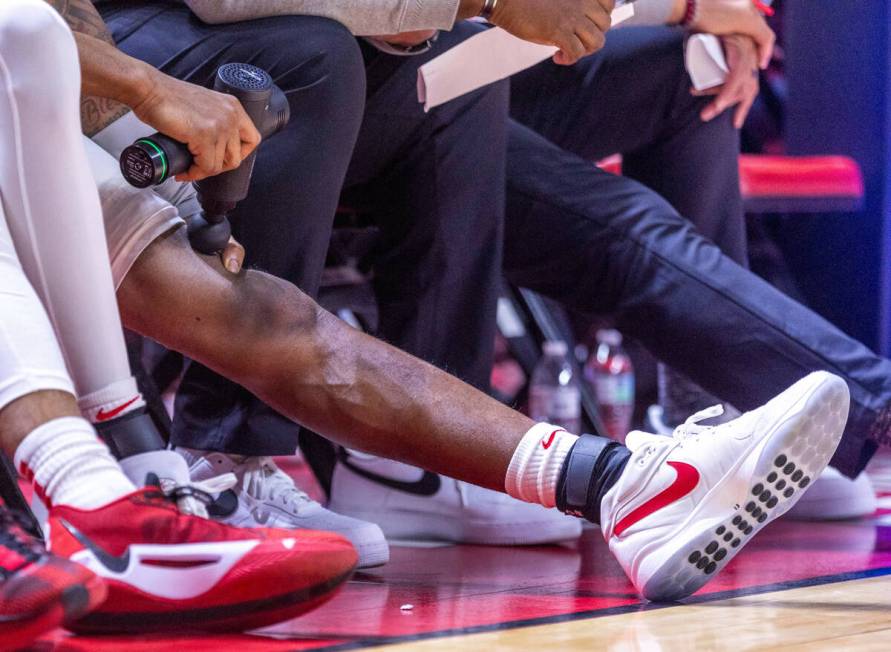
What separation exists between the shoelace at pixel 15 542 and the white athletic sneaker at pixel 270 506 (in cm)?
46

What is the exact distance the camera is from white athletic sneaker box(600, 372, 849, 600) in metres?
1.17

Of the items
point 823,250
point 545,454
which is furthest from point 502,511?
point 823,250

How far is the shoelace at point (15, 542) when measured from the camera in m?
0.93

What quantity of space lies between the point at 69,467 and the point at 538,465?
452 millimetres

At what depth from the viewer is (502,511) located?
1.71 metres

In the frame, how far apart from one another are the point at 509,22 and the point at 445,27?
0.09 metres

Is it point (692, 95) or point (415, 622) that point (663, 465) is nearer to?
point (415, 622)

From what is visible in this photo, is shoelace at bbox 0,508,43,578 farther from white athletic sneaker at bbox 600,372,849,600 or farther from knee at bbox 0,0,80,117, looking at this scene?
white athletic sneaker at bbox 600,372,849,600

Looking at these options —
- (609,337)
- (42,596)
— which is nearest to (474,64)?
(42,596)

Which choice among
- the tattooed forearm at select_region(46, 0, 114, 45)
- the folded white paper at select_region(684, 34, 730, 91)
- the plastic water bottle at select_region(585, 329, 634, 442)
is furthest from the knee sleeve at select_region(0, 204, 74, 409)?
the plastic water bottle at select_region(585, 329, 634, 442)

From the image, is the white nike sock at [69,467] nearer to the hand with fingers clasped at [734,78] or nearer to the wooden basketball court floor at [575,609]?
the wooden basketball court floor at [575,609]

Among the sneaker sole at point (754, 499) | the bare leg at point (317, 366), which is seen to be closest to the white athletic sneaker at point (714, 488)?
the sneaker sole at point (754, 499)

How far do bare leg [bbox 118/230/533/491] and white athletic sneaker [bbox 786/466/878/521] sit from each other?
81 centimetres

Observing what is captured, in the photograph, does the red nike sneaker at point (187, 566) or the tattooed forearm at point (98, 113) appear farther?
Answer: the tattooed forearm at point (98, 113)
